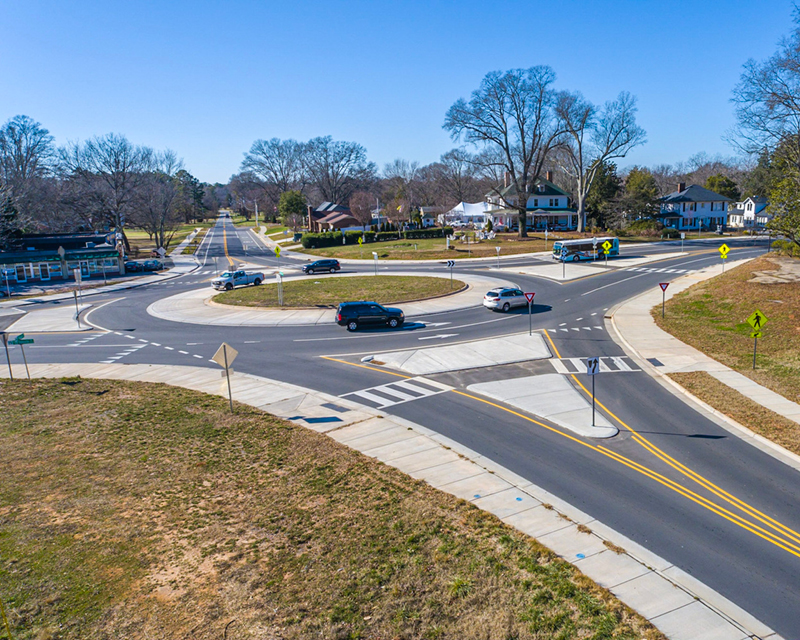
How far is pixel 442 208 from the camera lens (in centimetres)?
11750

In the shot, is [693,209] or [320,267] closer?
[320,267]

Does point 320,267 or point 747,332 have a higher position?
point 320,267

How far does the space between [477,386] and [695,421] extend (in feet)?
23.3

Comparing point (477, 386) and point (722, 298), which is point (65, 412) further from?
point (722, 298)

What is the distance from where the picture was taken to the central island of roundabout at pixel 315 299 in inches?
1304

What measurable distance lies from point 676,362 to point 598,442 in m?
10.1

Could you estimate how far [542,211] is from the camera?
85.4m

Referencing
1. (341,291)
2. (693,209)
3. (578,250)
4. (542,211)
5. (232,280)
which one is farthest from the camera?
(693,209)

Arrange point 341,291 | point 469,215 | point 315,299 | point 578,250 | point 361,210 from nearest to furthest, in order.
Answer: point 315,299, point 341,291, point 578,250, point 361,210, point 469,215

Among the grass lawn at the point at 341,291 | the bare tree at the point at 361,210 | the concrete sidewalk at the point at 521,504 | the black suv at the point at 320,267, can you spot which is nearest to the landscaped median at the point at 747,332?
the concrete sidewalk at the point at 521,504

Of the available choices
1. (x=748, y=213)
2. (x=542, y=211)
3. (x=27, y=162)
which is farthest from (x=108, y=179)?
(x=748, y=213)

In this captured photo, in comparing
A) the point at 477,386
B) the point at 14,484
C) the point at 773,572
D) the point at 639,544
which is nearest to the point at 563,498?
the point at 639,544

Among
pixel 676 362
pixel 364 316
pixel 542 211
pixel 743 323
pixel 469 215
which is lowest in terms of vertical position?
pixel 676 362

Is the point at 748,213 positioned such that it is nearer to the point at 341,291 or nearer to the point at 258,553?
the point at 341,291
